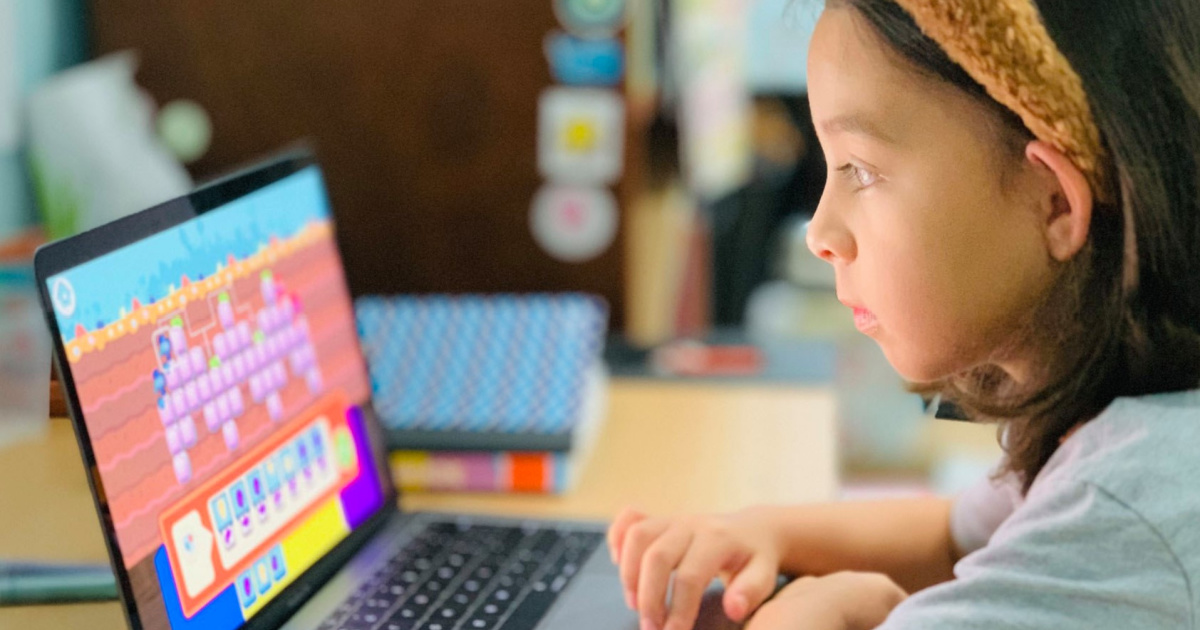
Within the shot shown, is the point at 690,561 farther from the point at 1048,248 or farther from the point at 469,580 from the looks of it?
the point at 1048,248

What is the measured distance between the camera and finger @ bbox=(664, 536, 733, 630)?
686 millimetres

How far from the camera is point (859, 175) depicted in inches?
23.6

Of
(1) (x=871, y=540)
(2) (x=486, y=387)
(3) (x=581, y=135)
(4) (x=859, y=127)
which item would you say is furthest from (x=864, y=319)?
(3) (x=581, y=135)

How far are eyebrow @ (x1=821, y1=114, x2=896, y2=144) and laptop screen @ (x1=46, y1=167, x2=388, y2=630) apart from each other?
35cm

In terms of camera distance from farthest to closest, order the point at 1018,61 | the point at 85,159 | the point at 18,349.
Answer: the point at 85,159 < the point at 18,349 < the point at 1018,61

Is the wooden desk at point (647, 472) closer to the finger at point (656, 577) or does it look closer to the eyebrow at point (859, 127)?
the finger at point (656, 577)

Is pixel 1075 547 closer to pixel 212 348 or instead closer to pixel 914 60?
pixel 914 60

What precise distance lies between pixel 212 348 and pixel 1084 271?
1.48ft

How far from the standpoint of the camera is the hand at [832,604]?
68cm

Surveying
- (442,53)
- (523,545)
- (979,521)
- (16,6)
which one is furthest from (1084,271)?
(16,6)

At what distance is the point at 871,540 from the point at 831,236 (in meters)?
0.26

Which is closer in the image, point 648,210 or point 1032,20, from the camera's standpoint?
point 1032,20

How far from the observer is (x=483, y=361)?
3.52 ft

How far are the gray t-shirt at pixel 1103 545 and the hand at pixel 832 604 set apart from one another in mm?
79
